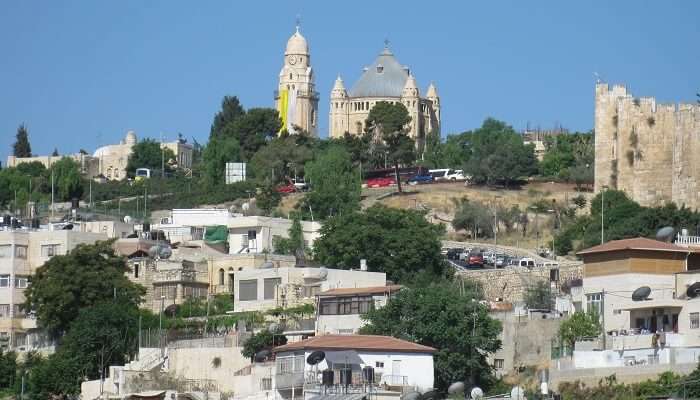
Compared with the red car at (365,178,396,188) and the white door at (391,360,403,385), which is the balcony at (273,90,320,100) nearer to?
the red car at (365,178,396,188)

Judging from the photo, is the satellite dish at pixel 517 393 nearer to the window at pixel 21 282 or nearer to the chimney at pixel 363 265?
the chimney at pixel 363 265

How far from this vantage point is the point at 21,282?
243 ft

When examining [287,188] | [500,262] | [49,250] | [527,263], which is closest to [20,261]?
[49,250]

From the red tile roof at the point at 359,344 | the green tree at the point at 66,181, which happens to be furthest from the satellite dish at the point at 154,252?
the green tree at the point at 66,181

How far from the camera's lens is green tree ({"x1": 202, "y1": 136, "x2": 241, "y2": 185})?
107875mm

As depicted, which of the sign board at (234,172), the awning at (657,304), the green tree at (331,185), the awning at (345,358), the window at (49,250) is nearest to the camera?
the awning at (345,358)

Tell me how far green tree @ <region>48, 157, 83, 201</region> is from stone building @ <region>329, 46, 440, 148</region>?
20.3m

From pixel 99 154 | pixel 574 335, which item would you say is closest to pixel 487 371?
pixel 574 335

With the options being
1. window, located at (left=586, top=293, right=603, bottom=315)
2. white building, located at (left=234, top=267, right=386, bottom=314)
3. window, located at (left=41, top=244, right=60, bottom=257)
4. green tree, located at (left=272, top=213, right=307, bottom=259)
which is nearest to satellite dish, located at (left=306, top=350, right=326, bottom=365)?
window, located at (left=586, top=293, right=603, bottom=315)

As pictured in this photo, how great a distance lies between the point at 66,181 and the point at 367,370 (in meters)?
56.9

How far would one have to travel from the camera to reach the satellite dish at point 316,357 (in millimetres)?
54031

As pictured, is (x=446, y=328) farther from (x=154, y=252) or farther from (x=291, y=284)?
(x=154, y=252)

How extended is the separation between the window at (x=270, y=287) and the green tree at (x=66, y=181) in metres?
39.8

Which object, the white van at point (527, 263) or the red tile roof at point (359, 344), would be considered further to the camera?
the white van at point (527, 263)
